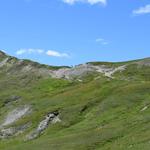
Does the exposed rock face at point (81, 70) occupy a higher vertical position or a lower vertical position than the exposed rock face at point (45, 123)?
higher

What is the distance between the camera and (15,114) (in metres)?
121

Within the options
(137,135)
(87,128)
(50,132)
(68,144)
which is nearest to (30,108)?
(50,132)

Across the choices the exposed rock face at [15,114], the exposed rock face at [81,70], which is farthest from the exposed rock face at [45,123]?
the exposed rock face at [81,70]

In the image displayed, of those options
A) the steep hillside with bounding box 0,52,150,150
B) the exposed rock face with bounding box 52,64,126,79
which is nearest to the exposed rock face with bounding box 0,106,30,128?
the steep hillside with bounding box 0,52,150,150

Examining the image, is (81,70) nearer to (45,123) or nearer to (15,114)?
(15,114)

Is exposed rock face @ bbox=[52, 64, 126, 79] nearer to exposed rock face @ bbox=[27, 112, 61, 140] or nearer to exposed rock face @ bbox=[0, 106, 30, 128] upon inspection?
exposed rock face @ bbox=[0, 106, 30, 128]

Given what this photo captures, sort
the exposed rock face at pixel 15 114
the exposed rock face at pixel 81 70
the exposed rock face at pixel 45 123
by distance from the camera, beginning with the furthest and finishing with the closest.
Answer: the exposed rock face at pixel 81 70 < the exposed rock face at pixel 15 114 < the exposed rock face at pixel 45 123

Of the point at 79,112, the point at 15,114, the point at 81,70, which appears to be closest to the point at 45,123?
the point at 79,112

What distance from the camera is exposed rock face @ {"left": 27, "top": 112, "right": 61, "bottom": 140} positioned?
310 ft

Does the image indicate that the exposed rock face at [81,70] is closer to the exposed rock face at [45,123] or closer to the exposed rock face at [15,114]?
the exposed rock face at [15,114]

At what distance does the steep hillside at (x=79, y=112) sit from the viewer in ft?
223

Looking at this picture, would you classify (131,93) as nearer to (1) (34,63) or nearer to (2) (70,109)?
(2) (70,109)

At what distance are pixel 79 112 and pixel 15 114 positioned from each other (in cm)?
2628

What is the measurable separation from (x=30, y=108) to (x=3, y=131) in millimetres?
16959
